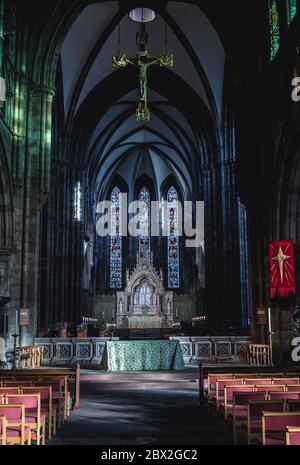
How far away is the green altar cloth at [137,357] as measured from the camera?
1677 cm

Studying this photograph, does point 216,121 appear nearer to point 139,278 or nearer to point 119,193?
point 139,278

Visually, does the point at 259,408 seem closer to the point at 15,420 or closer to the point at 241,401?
the point at 241,401

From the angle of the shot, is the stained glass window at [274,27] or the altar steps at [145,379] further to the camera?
the stained glass window at [274,27]

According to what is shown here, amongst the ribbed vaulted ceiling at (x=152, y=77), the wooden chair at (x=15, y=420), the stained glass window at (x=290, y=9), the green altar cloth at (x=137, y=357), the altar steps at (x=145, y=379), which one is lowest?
the altar steps at (x=145, y=379)

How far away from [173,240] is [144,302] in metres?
10.3

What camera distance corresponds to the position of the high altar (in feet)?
115

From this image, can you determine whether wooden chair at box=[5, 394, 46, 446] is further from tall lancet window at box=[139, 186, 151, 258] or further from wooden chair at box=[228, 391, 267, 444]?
tall lancet window at box=[139, 186, 151, 258]

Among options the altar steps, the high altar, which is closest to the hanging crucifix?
the altar steps

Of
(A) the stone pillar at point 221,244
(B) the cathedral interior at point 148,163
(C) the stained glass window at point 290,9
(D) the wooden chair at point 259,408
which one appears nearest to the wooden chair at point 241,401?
(D) the wooden chair at point 259,408

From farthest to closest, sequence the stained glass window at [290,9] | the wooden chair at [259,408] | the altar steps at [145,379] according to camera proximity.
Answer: the stained glass window at [290,9] → the altar steps at [145,379] → the wooden chair at [259,408]

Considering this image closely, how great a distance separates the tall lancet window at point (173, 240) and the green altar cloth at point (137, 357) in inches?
1057

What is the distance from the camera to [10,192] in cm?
1844

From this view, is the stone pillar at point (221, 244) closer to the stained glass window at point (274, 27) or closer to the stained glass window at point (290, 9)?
the stained glass window at point (274, 27)

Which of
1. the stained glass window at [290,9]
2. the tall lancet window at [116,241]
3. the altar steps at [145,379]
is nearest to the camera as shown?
the altar steps at [145,379]
